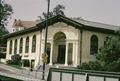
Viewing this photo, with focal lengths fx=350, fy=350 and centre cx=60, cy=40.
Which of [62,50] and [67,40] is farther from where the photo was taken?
[62,50]

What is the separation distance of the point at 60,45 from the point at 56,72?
2715cm

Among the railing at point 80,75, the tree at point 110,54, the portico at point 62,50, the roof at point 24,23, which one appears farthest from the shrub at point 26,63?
the roof at point 24,23

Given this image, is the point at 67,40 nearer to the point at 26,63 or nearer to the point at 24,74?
Answer: the point at 26,63

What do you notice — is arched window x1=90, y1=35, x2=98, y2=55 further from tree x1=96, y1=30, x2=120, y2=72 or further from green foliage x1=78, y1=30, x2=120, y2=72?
tree x1=96, y1=30, x2=120, y2=72

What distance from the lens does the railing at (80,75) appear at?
70.8ft

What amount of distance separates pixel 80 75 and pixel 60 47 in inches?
1170

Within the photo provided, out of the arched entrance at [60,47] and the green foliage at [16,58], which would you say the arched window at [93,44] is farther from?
the green foliage at [16,58]

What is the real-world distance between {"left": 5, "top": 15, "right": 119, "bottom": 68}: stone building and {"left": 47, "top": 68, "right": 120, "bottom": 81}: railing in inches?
894

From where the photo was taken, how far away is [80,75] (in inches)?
952

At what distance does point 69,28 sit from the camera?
50.8 metres

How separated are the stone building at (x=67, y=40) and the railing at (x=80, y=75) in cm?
2270

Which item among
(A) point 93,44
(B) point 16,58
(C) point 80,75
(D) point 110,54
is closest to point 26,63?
(B) point 16,58

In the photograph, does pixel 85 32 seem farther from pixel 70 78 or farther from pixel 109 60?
pixel 70 78

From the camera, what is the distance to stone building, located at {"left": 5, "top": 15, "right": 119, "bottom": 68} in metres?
49.8
